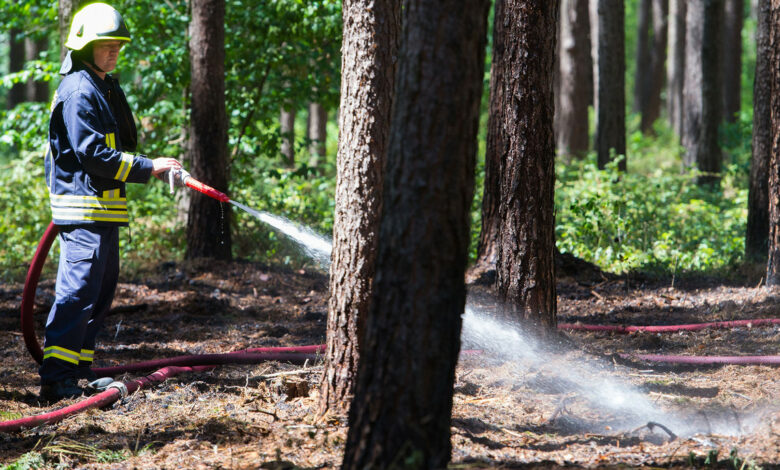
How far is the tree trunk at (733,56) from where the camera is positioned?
17375 millimetres

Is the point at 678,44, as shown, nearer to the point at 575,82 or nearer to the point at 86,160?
the point at 575,82

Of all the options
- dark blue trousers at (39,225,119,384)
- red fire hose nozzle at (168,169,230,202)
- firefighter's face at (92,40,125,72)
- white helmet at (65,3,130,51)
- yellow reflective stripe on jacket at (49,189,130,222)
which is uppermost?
white helmet at (65,3,130,51)

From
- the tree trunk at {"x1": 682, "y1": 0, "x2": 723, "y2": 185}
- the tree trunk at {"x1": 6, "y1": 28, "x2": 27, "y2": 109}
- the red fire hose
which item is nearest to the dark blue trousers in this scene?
the red fire hose

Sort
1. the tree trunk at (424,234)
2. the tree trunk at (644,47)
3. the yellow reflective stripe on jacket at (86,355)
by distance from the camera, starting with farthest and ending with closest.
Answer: the tree trunk at (644,47) < the yellow reflective stripe on jacket at (86,355) < the tree trunk at (424,234)

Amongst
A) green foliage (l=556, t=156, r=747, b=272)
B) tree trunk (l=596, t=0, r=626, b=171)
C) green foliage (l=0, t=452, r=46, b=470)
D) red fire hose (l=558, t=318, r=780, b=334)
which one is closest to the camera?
green foliage (l=0, t=452, r=46, b=470)

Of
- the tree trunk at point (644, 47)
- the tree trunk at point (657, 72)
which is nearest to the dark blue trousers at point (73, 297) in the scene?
the tree trunk at point (657, 72)

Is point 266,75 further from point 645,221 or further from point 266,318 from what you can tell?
point 645,221

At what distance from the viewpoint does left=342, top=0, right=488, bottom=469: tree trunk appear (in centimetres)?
249

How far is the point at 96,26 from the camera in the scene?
4.21m

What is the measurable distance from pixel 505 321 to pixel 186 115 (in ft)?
18.2

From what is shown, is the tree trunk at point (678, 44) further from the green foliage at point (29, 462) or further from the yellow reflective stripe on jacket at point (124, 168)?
the green foliage at point (29, 462)

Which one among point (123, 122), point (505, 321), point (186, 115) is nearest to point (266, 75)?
point (186, 115)

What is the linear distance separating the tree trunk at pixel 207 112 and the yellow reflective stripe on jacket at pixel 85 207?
11.1 ft

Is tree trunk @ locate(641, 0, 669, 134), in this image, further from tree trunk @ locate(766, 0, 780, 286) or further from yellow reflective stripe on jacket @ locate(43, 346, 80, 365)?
yellow reflective stripe on jacket @ locate(43, 346, 80, 365)
